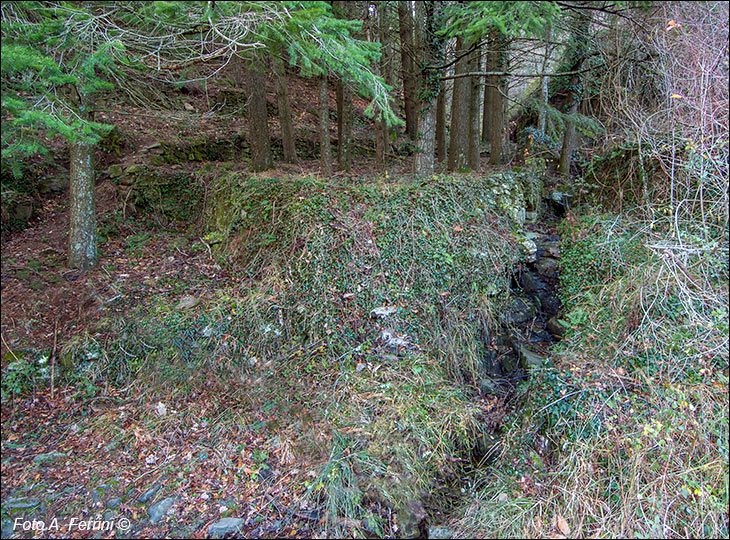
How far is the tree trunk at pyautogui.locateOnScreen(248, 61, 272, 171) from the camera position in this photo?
7652 mm

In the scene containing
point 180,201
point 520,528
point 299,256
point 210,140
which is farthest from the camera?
point 210,140

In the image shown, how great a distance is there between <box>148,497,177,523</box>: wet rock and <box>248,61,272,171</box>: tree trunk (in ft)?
19.4

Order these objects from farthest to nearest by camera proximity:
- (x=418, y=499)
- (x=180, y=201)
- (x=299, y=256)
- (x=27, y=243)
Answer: (x=180, y=201) → (x=27, y=243) → (x=299, y=256) → (x=418, y=499)

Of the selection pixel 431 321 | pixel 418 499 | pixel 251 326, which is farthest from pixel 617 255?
pixel 251 326

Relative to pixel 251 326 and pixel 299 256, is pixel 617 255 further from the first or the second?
pixel 251 326

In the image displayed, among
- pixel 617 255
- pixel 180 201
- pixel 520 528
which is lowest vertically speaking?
pixel 520 528

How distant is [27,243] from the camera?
6.26m

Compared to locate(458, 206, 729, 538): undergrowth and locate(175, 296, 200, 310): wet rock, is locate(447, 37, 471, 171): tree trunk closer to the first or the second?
locate(458, 206, 729, 538): undergrowth

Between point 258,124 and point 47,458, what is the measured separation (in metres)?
6.34

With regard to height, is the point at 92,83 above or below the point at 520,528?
above

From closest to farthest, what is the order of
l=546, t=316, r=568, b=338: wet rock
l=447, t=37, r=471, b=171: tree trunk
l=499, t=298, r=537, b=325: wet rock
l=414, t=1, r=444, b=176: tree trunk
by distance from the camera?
l=546, t=316, r=568, b=338: wet rock, l=499, t=298, r=537, b=325: wet rock, l=414, t=1, r=444, b=176: tree trunk, l=447, t=37, r=471, b=171: tree trunk

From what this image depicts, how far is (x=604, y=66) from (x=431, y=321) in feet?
19.5

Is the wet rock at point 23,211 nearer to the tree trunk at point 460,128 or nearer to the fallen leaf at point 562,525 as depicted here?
the tree trunk at point 460,128

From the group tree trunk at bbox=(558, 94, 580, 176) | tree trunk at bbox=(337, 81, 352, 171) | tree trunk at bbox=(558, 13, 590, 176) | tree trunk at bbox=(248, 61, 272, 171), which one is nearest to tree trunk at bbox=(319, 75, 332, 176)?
tree trunk at bbox=(337, 81, 352, 171)
